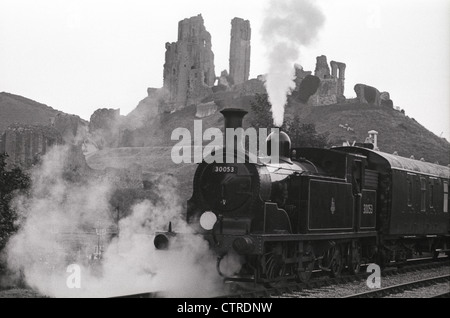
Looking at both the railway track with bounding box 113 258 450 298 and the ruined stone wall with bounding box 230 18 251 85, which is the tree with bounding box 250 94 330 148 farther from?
the ruined stone wall with bounding box 230 18 251 85

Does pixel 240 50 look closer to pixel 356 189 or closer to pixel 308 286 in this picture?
pixel 356 189

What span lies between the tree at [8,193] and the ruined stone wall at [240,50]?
11033 cm

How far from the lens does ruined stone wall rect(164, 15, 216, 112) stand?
11884 cm

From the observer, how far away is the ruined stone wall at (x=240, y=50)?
125500 mm

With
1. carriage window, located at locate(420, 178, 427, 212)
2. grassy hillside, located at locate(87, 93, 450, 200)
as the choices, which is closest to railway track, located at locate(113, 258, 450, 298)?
carriage window, located at locate(420, 178, 427, 212)

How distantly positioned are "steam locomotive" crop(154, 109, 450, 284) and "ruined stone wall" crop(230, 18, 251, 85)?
10964 cm

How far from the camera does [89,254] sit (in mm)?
18891

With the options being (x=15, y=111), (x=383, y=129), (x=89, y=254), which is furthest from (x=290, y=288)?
(x=383, y=129)

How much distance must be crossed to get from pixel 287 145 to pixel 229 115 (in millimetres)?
1754

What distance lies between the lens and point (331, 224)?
564 inches

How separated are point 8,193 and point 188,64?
105 m

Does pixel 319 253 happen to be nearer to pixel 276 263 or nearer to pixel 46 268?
pixel 276 263

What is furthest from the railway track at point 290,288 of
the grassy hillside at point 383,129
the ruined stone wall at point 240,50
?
the ruined stone wall at point 240,50

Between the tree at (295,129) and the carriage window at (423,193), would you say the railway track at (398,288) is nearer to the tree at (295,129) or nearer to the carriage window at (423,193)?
the carriage window at (423,193)
